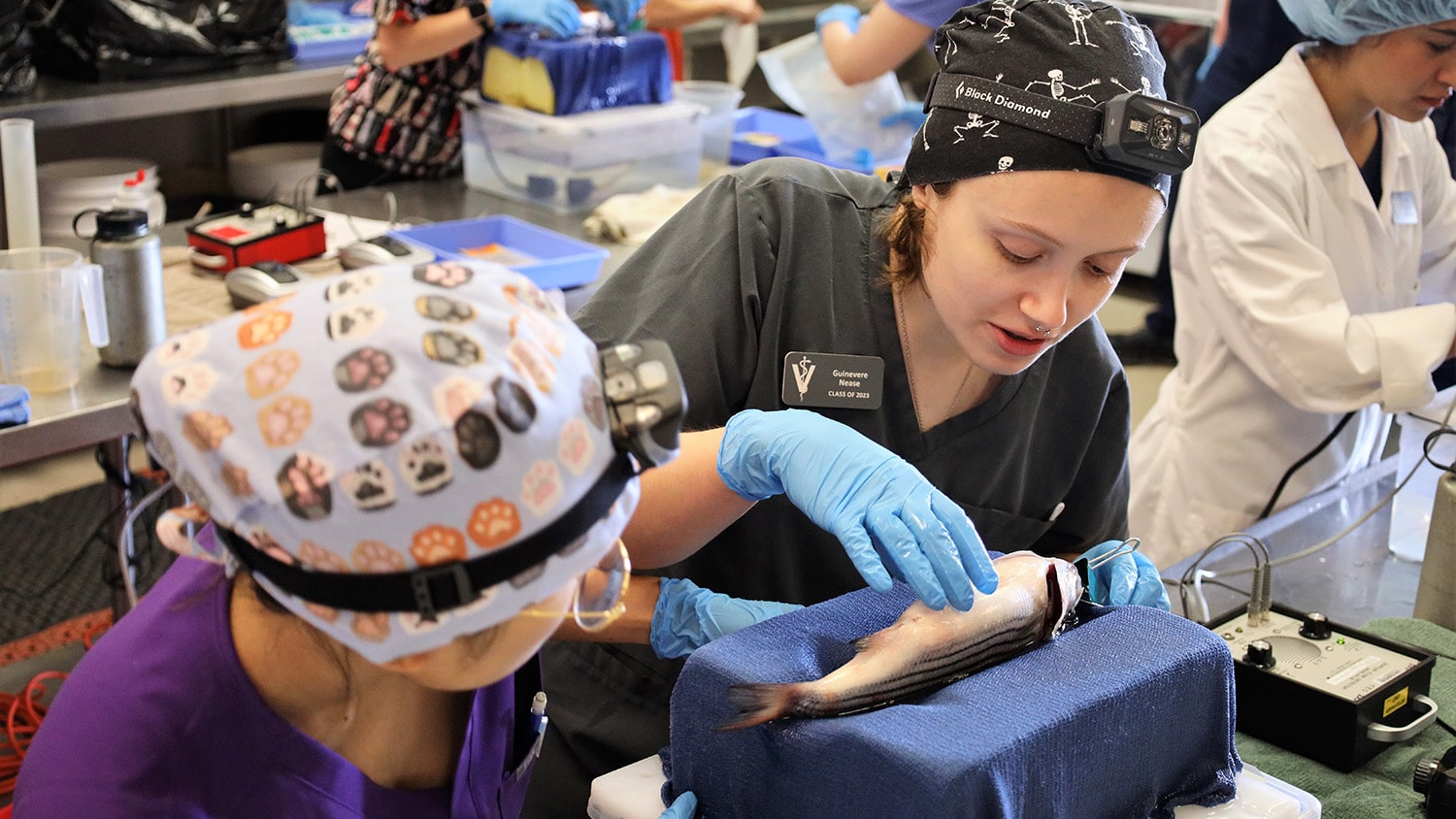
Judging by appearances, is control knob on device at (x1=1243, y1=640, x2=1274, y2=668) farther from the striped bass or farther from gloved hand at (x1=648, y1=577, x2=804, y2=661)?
gloved hand at (x1=648, y1=577, x2=804, y2=661)

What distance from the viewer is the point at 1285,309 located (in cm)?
232

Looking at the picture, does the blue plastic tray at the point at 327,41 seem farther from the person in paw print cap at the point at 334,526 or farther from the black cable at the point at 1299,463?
the person in paw print cap at the point at 334,526

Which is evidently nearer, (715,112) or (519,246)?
(519,246)

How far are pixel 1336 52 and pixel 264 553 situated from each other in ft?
7.23

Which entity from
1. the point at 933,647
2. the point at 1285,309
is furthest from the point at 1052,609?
the point at 1285,309

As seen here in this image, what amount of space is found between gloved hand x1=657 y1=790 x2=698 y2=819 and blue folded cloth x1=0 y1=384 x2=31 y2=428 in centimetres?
135

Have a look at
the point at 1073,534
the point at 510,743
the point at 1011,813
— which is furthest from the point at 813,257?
the point at 1011,813

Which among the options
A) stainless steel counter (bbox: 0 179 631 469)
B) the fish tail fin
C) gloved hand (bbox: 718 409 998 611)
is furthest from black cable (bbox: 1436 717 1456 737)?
stainless steel counter (bbox: 0 179 631 469)

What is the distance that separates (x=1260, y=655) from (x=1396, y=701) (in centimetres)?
16

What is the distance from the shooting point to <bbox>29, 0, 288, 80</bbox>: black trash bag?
379cm

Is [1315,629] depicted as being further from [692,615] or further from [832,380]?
[692,615]

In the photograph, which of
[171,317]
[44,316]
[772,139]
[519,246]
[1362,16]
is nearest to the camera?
[44,316]

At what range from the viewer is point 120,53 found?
12.7 feet

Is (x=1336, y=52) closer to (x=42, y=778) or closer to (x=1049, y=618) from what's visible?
(x=1049, y=618)
